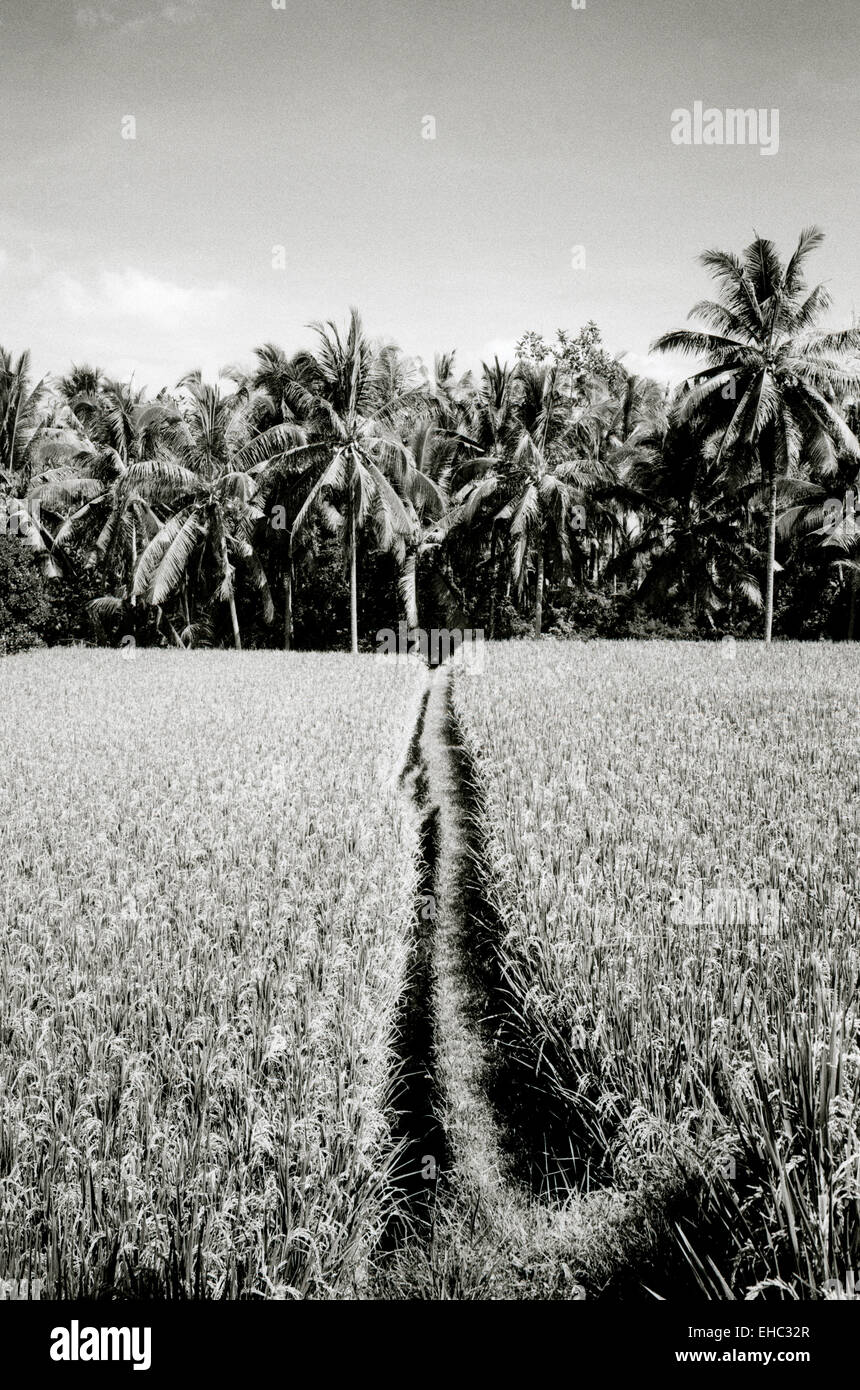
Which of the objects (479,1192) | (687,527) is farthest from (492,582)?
(479,1192)

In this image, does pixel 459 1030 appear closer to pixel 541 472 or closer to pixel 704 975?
pixel 704 975

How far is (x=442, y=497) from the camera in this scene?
22.5 meters

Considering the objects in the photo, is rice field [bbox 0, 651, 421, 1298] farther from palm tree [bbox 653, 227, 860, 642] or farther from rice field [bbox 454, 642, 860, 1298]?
palm tree [bbox 653, 227, 860, 642]

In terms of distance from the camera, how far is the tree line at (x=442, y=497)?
1908cm

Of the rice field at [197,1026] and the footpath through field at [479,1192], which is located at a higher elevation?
the rice field at [197,1026]

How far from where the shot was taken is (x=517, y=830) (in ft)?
16.8

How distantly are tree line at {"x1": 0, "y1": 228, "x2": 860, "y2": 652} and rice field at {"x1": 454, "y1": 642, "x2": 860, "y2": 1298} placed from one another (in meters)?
14.3

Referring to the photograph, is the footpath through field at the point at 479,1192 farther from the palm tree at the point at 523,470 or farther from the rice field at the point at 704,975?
the palm tree at the point at 523,470

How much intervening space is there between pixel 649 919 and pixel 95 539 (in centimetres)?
2351

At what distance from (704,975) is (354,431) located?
60.6 feet

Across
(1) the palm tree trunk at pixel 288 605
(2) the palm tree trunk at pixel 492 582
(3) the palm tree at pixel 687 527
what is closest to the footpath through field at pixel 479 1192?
(2) the palm tree trunk at pixel 492 582

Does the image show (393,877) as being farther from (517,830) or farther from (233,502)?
(233,502)

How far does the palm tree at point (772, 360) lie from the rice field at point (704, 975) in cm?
1360
